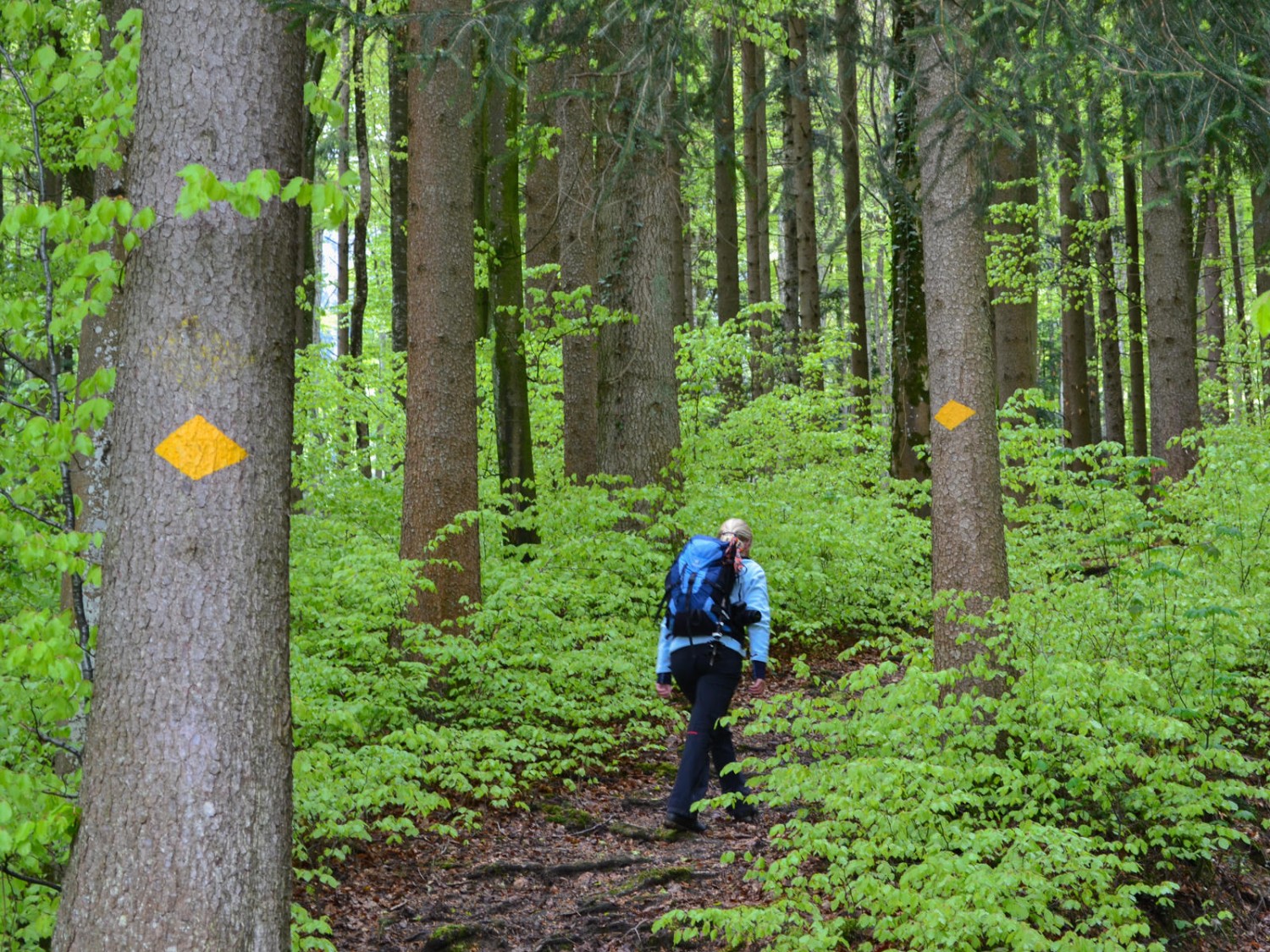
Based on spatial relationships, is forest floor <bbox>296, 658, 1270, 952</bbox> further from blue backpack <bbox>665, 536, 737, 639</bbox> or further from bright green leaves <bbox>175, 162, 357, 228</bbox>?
bright green leaves <bbox>175, 162, 357, 228</bbox>

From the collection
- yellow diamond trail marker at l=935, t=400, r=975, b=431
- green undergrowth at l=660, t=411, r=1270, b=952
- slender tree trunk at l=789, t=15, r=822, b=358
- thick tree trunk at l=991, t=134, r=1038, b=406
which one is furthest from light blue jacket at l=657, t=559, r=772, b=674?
slender tree trunk at l=789, t=15, r=822, b=358

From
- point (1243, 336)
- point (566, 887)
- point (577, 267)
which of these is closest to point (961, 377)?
point (566, 887)

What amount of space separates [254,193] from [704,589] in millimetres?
3762

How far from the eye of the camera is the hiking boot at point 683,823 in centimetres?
609

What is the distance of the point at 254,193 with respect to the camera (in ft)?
9.93

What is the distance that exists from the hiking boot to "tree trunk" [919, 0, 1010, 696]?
179 centimetres

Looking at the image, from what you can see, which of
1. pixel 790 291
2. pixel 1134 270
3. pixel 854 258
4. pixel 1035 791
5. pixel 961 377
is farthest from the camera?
pixel 790 291

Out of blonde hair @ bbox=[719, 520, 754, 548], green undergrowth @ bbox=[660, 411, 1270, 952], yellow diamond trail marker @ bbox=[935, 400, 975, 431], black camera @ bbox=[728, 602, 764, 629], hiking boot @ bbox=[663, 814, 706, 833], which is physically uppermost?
yellow diamond trail marker @ bbox=[935, 400, 975, 431]

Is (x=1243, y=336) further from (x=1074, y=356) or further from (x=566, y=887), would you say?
(x=566, y=887)

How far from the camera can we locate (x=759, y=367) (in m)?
17.8

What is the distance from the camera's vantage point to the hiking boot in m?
6.09

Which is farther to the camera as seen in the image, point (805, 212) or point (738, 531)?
point (805, 212)

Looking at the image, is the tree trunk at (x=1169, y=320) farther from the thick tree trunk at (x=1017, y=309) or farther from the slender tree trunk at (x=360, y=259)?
the slender tree trunk at (x=360, y=259)

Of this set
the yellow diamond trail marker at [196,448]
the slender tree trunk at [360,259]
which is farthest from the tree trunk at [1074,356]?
the yellow diamond trail marker at [196,448]
